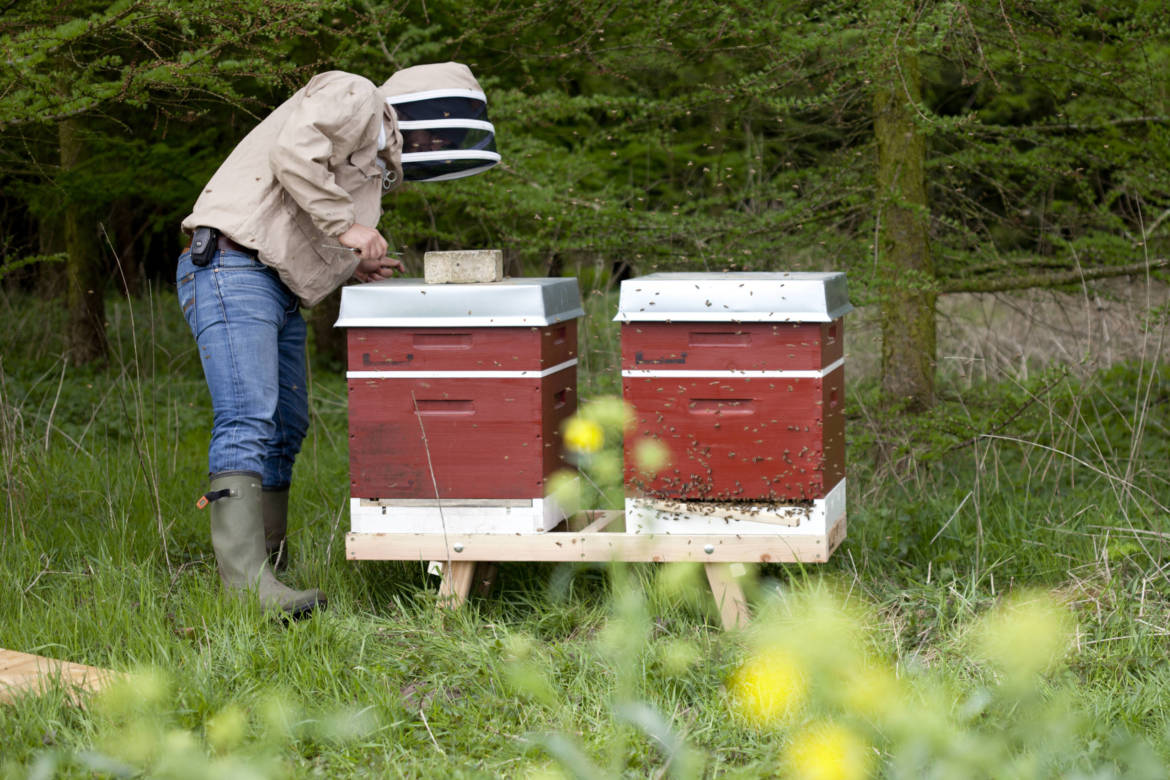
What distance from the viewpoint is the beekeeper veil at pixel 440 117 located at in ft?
11.3

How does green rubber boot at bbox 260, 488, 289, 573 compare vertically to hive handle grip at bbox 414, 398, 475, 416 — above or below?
below

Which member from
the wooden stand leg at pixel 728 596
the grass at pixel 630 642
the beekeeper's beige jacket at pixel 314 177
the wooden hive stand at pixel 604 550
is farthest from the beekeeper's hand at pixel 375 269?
the wooden stand leg at pixel 728 596

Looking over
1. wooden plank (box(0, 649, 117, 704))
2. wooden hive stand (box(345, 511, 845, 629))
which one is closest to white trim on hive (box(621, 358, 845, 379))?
wooden hive stand (box(345, 511, 845, 629))

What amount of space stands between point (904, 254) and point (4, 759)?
12.3ft

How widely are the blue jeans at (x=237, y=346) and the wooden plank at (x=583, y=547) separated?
1.33 feet

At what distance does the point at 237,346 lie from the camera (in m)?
3.37

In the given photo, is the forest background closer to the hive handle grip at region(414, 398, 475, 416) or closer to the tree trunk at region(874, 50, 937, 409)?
the tree trunk at region(874, 50, 937, 409)

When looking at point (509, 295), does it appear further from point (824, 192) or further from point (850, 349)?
point (850, 349)

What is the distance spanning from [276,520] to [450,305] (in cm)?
105

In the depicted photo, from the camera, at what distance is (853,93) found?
4688 mm

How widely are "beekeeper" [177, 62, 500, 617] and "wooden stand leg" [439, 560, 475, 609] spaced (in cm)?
35

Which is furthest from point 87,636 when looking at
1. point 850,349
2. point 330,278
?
point 850,349

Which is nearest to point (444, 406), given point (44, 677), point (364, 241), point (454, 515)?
point (454, 515)

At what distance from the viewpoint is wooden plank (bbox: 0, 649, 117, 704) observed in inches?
108
